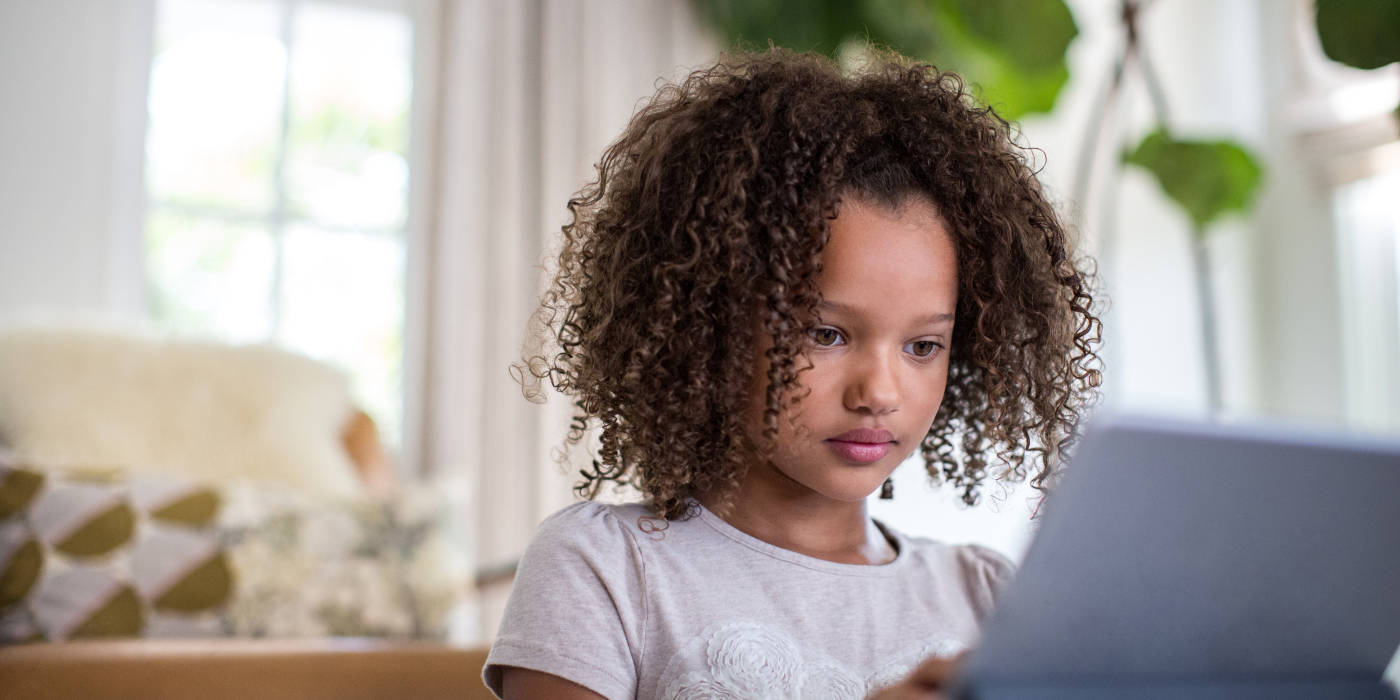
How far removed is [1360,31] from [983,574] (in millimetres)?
1047

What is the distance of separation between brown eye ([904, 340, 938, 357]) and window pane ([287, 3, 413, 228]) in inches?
66.7

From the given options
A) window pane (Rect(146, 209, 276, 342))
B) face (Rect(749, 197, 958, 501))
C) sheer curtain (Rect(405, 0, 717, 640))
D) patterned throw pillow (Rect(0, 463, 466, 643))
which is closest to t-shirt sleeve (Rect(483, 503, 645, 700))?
face (Rect(749, 197, 958, 501))

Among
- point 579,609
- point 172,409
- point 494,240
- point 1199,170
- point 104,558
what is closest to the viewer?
point 579,609

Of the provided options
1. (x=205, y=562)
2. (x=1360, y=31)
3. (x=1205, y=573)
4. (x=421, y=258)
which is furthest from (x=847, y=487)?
(x=421, y=258)

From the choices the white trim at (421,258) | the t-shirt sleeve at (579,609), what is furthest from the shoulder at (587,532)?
the white trim at (421,258)

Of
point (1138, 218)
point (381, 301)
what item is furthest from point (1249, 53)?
point (381, 301)

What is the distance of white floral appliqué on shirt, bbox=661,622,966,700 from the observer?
2.22 ft

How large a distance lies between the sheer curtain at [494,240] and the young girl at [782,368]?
4.21 ft

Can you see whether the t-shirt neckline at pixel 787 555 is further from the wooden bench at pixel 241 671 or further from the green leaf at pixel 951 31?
the green leaf at pixel 951 31

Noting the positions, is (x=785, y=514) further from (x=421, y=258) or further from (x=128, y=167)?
(x=128, y=167)

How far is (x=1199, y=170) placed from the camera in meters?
2.04

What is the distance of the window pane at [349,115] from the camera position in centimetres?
220

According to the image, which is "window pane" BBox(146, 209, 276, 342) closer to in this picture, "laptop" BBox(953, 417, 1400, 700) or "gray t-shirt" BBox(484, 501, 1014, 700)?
"gray t-shirt" BBox(484, 501, 1014, 700)

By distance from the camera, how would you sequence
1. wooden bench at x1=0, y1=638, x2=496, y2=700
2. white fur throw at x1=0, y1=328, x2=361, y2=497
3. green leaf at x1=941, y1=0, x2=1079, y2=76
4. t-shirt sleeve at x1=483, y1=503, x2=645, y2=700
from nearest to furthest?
t-shirt sleeve at x1=483, y1=503, x2=645, y2=700
wooden bench at x1=0, y1=638, x2=496, y2=700
white fur throw at x1=0, y1=328, x2=361, y2=497
green leaf at x1=941, y1=0, x2=1079, y2=76
